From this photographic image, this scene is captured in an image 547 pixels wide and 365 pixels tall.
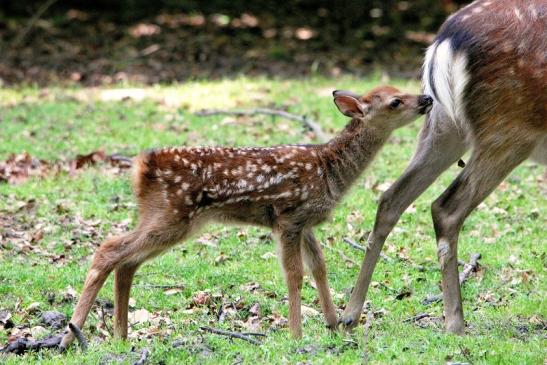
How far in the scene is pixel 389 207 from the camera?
19.4 ft

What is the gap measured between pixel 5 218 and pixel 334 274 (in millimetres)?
2746

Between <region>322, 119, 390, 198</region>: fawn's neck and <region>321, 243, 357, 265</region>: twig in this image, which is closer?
<region>322, 119, 390, 198</region>: fawn's neck

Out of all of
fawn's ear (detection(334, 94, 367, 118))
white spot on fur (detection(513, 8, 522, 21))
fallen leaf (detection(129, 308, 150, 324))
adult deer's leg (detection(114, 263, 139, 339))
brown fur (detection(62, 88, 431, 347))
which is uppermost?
white spot on fur (detection(513, 8, 522, 21))

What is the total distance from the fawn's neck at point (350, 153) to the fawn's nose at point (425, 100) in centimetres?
30

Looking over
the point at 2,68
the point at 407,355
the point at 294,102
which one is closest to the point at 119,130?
the point at 294,102

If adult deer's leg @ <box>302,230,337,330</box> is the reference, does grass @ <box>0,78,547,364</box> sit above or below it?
below

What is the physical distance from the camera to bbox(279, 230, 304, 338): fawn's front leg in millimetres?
5348

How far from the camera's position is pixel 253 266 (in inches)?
271

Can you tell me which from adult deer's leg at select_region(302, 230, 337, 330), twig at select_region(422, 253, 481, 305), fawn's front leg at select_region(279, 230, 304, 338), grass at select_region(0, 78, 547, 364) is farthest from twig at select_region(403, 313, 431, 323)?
fawn's front leg at select_region(279, 230, 304, 338)

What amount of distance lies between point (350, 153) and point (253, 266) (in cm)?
154

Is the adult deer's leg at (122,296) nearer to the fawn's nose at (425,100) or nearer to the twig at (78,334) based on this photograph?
the twig at (78,334)

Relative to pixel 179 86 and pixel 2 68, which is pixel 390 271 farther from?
pixel 2 68

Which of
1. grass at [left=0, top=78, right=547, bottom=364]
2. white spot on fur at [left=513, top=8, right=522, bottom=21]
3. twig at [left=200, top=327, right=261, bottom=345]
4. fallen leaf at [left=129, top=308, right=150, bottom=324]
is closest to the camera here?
grass at [left=0, top=78, right=547, bottom=364]

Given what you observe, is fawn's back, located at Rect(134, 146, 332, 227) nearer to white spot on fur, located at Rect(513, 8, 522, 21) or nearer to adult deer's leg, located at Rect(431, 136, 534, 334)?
adult deer's leg, located at Rect(431, 136, 534, 334)
